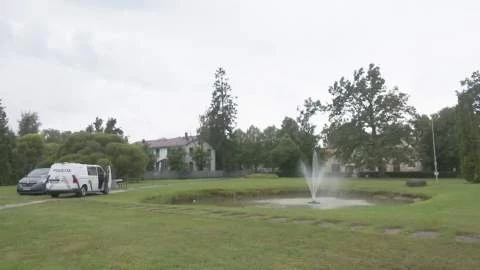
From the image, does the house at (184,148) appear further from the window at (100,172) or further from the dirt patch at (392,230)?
the dirt patch at (392,230)

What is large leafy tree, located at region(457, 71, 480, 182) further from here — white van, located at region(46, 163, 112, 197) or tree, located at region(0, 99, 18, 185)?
tree, located at region(0, 99, 18, 185)

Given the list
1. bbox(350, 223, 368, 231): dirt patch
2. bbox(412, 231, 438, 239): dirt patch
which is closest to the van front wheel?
bbox(350, 223, 368, 231): dirt patch

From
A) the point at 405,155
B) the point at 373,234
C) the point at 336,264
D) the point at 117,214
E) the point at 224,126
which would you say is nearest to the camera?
the point at 336,264

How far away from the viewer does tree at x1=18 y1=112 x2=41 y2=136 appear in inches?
3607

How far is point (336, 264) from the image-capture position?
7.36m

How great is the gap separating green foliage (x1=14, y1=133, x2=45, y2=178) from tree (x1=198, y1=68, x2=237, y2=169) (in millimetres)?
30342

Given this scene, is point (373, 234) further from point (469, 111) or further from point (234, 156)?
point (234, 156)

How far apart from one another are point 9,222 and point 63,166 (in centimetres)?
1255

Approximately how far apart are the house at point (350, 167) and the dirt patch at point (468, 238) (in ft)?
169

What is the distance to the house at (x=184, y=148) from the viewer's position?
8649 centimetres

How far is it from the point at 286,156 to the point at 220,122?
1703cm

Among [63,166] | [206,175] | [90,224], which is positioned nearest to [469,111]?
[63,166]

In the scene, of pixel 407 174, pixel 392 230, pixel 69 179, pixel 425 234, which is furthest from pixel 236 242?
pixel 407 174

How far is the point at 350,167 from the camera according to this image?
6350cm
